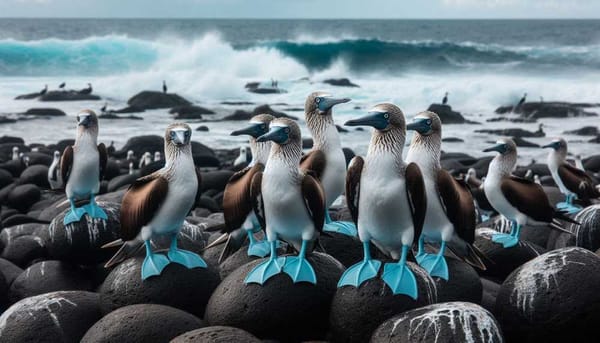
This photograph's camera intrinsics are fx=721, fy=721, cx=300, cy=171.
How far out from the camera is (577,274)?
16.8 feet

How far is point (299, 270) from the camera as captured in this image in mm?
5203

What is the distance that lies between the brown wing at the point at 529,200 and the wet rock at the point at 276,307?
265 centimetres

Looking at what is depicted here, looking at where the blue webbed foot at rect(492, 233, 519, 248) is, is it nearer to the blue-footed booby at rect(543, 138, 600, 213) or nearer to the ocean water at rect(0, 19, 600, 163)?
the blue-footed booby at rect(543, 138, 600, 213)

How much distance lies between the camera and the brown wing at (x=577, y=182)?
31.8ft

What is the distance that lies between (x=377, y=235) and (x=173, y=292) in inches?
67.5

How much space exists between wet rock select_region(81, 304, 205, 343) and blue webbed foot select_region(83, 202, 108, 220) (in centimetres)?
213

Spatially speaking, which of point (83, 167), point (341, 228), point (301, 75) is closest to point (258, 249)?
point (341, 228)

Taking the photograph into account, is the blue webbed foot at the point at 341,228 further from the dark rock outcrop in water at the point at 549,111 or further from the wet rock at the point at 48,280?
the dark rock outcrop in water at the point at 549,111

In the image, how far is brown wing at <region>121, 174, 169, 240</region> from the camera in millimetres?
5668

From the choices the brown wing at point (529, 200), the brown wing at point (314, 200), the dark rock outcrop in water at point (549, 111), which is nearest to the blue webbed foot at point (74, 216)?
the brown wing at point (314, 200)

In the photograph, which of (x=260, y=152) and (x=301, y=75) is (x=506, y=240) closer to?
(x=260, y=152)

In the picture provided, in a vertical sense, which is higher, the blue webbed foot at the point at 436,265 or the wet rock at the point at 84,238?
the blue webbed foot at the point at 436,265

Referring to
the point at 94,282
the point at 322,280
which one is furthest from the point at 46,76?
the point at 322,280

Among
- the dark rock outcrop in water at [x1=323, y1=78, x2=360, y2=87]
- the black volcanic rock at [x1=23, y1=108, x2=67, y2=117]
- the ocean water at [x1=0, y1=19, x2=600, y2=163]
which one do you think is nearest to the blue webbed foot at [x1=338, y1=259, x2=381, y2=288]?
the ocean water at [x1=0, y1=19, x2=600, y2=163]
